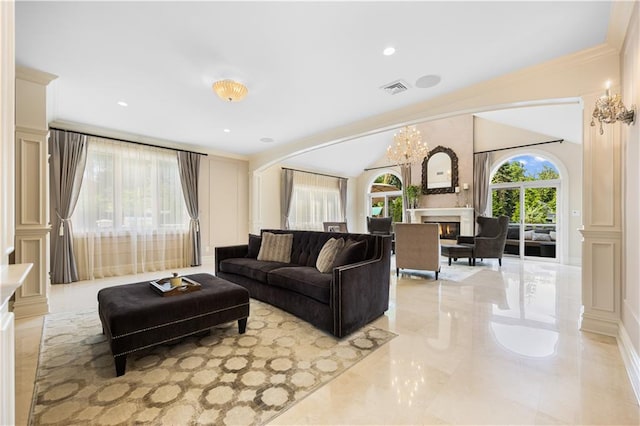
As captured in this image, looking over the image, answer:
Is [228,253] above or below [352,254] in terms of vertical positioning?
below

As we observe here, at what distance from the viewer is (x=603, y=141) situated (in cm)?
247

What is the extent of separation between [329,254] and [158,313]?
5.51 ft

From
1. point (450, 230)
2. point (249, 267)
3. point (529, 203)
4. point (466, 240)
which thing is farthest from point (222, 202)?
point (529, 203)

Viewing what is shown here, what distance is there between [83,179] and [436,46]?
17.7 feet

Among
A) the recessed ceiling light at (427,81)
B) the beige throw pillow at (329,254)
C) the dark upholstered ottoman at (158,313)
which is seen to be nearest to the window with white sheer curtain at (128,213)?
the dark upholstered ottoman at (158,313)

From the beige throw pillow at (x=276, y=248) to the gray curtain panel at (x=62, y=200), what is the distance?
3117 millimetres

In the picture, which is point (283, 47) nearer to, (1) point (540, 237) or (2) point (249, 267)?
(2) point (249, 267)

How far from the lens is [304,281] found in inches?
107

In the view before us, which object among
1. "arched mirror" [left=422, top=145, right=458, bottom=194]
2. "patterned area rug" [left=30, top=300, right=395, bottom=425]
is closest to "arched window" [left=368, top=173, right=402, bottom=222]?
"arched mirror" [left=422, top=145, right=458, bottom=194]

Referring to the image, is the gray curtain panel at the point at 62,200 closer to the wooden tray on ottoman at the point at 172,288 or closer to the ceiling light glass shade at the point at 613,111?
the wooden tray on ottoman at the point at 172,288

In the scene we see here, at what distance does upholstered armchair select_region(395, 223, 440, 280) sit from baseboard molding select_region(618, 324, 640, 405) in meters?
2.28

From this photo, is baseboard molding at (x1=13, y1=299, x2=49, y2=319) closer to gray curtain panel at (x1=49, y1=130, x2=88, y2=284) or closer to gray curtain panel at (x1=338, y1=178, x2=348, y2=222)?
gray curtain panel at (x1=49, y1=130, x2=88, y2=284)

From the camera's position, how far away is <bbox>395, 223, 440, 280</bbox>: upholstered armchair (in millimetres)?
4465

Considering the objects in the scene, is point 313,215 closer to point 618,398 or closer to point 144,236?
point 144,236
